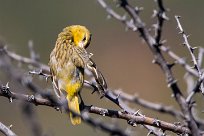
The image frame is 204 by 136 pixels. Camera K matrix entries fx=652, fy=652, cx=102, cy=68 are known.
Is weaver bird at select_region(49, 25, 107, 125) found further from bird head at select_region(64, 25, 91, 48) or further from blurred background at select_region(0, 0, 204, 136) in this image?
blurred background at select_region(0, 0, 204, 136)

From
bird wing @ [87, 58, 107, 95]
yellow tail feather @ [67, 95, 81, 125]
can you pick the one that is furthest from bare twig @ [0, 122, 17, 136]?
yellow tail feather @ [67, 95, 81, 125]

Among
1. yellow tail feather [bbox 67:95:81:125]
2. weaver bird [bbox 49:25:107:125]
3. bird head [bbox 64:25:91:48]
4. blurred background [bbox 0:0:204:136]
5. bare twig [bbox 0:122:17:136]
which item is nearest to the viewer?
bare twig [bbox 0:122:17:136]

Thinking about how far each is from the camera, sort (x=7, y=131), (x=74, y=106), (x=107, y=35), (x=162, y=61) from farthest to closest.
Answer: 1. (x=107, y=35)
2. (x=74, y=106)
3. (x=7, y=131)
4. (x=162, y=61)

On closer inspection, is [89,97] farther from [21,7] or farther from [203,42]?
[21,7]

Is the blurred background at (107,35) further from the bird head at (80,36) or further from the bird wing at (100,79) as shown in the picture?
the bird wing at (100,79)

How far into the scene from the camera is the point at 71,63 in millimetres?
4496

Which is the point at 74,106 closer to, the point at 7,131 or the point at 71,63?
the point at 71,63

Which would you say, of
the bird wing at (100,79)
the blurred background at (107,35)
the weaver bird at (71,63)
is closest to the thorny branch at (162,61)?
the bird wing at (100,79)

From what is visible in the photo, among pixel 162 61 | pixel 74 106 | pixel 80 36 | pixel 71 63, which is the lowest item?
pixel 162 61

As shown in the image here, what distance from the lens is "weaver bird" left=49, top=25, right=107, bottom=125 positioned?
4.22 meters

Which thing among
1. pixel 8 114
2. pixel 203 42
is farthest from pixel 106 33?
pixel 8 114

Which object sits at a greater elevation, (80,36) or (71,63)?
(80,36)

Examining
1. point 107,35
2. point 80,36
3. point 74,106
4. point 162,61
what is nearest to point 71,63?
point 80,36

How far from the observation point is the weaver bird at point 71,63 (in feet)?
13.9
